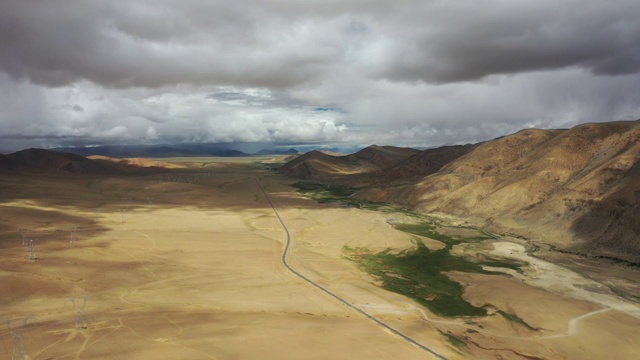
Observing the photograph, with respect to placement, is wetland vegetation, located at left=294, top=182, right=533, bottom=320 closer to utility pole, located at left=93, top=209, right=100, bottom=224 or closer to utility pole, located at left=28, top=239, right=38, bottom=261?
utility pole, located at left=28, top=239, right=38, bottom=261

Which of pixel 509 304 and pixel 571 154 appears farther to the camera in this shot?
pixel 571 154

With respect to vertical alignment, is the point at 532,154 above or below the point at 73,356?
above

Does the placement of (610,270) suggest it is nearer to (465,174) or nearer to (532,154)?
(532,154)

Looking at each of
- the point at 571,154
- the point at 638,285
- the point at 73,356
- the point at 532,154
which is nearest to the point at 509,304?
the point at 638,285

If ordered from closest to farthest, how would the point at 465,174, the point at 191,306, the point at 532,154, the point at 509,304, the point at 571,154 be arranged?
the point at 191,306
the point at 509,304
the point at 571,154
the point at 532,154
the point at 465,174

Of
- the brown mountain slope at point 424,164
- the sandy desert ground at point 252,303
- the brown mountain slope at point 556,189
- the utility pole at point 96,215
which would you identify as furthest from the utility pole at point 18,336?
the brown mountain slope at point 424,164

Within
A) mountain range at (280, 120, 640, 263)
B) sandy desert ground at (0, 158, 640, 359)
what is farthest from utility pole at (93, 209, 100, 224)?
mountain range at (280, 120, 640, 263)
